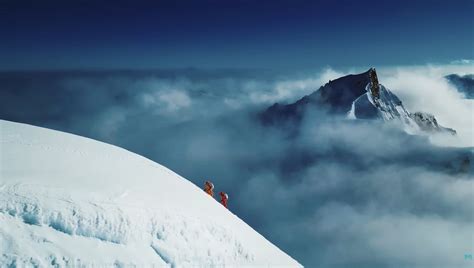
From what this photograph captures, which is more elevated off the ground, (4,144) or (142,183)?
(4,144)

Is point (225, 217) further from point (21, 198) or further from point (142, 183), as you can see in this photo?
point (21, 198)

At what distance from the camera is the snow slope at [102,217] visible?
9.81 meters

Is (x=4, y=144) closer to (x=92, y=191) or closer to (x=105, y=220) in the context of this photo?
(x=92, y=191)

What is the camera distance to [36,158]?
13.1 m

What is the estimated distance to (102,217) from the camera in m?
10.7

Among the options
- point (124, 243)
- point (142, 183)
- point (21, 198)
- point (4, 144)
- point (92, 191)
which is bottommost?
point (124, 243)

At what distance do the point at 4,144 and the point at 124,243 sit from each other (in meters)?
6.90

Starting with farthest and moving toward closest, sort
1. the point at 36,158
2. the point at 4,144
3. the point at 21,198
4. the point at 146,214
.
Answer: the point at 4,144
the point at 36,158
the point at 146,214
the point at 21,198

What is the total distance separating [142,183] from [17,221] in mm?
4388

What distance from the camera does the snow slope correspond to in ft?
32.2

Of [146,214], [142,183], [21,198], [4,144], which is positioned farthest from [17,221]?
[4,144]

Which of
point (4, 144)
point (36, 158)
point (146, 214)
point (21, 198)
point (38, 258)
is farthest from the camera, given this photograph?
point (4, 144)

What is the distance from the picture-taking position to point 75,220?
10398 mm

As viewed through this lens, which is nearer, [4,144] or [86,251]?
[86,251]
